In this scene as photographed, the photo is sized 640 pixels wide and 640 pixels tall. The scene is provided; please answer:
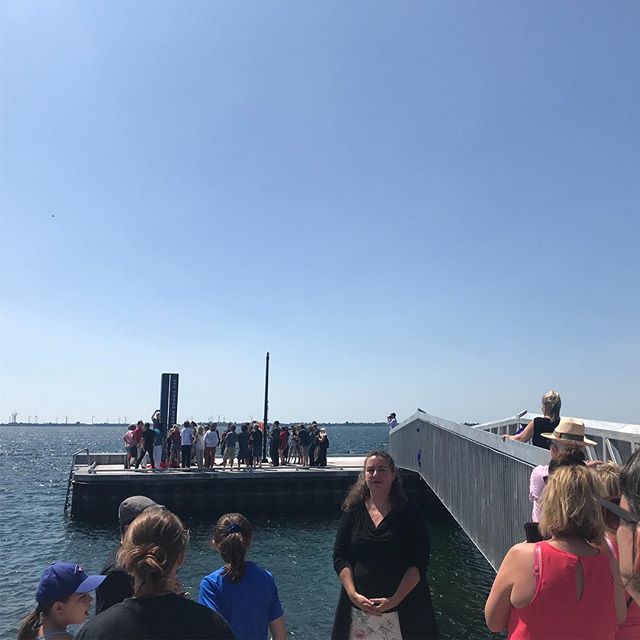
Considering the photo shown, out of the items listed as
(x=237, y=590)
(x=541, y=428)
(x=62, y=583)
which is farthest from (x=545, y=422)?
(x=62, y=583)

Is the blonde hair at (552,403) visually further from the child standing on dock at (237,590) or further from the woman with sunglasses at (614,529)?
the child standing on dock at (237,590)

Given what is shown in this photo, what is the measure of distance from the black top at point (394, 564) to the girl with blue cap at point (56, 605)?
1.66 meters

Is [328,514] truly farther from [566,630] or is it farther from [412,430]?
[566,630]

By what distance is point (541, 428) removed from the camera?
621 cm

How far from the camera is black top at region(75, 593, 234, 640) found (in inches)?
81.5

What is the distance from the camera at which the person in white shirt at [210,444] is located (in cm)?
2078

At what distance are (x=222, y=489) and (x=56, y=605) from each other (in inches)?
701

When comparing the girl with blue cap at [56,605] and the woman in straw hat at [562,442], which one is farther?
the woman in straw hat at [562,442]

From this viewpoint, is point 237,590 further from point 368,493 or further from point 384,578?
point 368,493

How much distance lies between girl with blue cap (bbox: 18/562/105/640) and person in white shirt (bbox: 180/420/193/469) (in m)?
17.9

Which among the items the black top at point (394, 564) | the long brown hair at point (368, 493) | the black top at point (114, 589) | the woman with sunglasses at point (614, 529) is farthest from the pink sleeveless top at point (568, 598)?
the black top at point (114, 589)

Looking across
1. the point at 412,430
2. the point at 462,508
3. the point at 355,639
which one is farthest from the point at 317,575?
the point at 355,639

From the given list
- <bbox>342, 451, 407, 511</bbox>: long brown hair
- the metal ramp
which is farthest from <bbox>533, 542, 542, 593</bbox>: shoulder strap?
the metal ramp

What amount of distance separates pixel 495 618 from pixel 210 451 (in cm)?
1973
